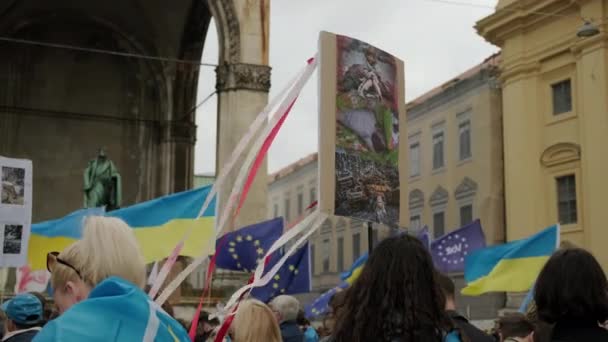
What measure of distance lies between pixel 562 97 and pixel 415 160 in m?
12.2

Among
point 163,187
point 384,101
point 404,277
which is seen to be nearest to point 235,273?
point 163,187

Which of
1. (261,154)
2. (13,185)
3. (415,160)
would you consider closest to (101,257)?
(261,154)

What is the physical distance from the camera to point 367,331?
2881mm

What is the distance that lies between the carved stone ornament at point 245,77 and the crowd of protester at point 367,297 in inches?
523

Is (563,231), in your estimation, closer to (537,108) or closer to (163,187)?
(537,108)

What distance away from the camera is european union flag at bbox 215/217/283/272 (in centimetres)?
1183

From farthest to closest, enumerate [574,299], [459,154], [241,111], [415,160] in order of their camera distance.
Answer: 1. [415,160]
2. [459,154]
3. [241,111]
4. [574,299]

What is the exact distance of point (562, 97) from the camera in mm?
28859

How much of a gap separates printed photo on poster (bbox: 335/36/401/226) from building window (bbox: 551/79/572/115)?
76.9 ft

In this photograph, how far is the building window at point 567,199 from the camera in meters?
28.1

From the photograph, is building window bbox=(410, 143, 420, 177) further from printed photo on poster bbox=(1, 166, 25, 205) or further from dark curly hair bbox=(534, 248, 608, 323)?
dark curly hair bbox=(534, 248, 608, 323)

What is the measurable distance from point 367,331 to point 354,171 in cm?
299

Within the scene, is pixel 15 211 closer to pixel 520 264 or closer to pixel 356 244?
pixel 520 264

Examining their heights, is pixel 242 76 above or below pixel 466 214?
above
